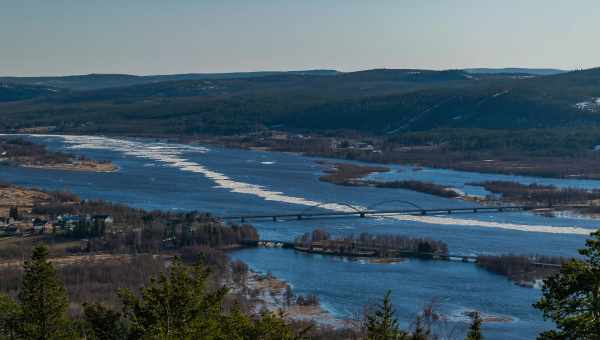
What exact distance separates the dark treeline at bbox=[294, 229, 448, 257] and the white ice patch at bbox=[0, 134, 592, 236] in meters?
7.00

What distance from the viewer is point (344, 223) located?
4572 cm

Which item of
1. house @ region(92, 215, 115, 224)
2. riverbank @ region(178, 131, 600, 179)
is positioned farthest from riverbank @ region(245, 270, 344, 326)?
riverbank @ region(178, 131, 600, 179)

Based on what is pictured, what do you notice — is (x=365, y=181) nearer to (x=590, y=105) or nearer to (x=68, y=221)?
(x=68, y=221)

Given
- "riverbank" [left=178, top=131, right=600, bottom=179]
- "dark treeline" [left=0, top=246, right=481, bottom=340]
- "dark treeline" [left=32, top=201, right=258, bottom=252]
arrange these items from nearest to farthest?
1. "dark treeline" [left=0, top=246, right=481, bottom=340]
2. "dark treeline" [left=32, top=201, right=258, bottom=252]
3. "riverbank" [left=178, top=131, right=600, bottom=179]

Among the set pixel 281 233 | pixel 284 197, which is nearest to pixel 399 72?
pixel 284 197

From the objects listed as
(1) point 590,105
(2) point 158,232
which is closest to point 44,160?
(2) point 158,232

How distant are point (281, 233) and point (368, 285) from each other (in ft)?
39.0

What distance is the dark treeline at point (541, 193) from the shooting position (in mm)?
54531

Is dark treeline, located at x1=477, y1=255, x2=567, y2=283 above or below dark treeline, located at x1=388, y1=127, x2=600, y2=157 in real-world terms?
below

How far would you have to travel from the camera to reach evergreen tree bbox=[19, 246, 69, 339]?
40.9ft

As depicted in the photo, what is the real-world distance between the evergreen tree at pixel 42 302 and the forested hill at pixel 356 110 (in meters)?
93.2

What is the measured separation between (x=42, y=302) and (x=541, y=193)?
47.0 m

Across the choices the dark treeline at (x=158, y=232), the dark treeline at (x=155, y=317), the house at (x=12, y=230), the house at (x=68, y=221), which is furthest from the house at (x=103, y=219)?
the dark treeline at (x=155, y=317)

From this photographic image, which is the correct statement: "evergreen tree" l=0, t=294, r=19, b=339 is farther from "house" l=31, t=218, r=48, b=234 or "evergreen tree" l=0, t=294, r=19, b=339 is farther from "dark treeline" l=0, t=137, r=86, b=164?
"dark treeline" l=0, t=137, r=86, b=164
